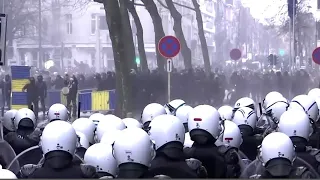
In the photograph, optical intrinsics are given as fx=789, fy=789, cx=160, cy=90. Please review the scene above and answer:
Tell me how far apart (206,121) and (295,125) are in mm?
727

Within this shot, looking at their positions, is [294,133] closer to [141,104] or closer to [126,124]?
[126,124]

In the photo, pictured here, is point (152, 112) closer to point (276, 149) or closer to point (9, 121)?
point (9, 121)

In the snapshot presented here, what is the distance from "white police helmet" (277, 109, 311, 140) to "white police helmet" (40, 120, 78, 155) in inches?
73.5

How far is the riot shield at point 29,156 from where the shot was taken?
20.7ft

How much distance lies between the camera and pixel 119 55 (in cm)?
1680

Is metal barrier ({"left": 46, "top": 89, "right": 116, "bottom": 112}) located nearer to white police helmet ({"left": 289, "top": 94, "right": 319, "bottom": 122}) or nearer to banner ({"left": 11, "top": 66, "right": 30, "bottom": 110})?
banner ({"left": 11, "top": 66, "right": 30, "bottom": 110})

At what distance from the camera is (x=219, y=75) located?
29703mm

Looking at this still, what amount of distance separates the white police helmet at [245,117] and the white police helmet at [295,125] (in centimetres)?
143

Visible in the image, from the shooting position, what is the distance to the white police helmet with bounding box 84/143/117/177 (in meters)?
5.41

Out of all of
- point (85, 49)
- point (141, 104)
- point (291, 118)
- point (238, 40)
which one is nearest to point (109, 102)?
point (141, 104)

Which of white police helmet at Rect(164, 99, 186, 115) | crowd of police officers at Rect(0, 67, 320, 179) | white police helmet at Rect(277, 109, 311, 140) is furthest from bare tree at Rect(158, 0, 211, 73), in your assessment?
white police helmet at Rect(277, 109, 311, 140)

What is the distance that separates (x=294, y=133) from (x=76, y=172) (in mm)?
2054

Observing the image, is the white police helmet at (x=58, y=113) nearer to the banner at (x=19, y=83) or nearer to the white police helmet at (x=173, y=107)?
the white police helmet at (x=173, y=107)

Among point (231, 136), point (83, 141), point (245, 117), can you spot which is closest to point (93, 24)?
point (245, 117)
